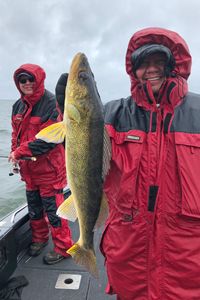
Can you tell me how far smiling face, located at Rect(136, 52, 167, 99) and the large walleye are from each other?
518 mm

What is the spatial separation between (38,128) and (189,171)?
261 cm

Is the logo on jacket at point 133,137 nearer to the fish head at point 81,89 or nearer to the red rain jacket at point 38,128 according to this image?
the fish head at point 81,89

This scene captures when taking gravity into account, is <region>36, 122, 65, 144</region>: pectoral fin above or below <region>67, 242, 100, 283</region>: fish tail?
above

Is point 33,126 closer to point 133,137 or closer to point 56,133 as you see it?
point 56,133

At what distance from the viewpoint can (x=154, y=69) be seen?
1.89 m

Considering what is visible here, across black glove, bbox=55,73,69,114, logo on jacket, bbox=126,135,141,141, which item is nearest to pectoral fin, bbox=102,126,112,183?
logo on jacket, bbox=126,135,141,141

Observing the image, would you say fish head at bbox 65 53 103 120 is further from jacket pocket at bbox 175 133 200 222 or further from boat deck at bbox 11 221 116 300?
boat deck at bbox 11 221 116 300

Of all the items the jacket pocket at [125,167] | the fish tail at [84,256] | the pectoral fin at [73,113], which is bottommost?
the fish tail at [84,256]

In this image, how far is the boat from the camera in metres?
2.97

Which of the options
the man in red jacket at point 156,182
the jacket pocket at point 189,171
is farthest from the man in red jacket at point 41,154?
the jacket pocket at point 189,171

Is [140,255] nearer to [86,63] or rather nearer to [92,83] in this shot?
[92,83]

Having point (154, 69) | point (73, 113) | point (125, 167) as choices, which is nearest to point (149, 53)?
point (154, 69)

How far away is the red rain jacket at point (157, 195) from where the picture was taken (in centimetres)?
163

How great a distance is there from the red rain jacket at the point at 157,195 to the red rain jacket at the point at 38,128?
1793 mm
